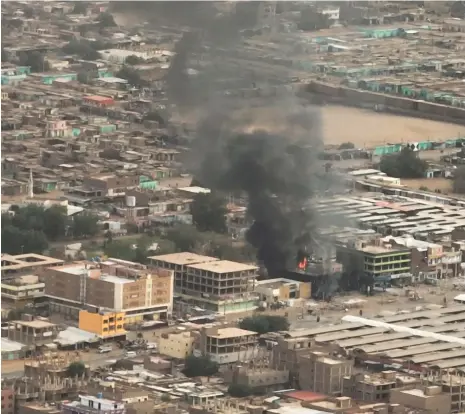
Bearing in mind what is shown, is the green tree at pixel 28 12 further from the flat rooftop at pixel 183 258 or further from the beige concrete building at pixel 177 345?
the beige concrete building at pixel 177 345

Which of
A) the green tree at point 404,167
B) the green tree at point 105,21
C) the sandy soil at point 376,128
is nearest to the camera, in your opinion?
the green tree at point 404,167

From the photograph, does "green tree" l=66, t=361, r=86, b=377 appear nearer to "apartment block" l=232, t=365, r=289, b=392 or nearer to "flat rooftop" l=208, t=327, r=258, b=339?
"apartment block" l=232, t=365, r=289, b=392

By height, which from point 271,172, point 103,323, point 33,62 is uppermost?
point 271,172

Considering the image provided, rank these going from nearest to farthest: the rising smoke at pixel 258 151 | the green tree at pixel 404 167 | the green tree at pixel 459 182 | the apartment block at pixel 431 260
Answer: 1. the apartment block at pixel 431 260
2. the rising smoke at pixel 258 151
3. the green tree at pixel 459 182
4. the green tree at pixel 404 167

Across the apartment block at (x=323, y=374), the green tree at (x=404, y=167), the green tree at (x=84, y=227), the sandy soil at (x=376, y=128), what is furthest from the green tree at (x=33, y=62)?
the apartment block at (x=323, y=374)

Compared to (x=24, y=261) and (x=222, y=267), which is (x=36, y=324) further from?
(x=24, y=261)

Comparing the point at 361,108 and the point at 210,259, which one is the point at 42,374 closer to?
the point at 210,259

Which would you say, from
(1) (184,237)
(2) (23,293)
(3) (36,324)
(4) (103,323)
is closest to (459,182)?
(1) (184,237)

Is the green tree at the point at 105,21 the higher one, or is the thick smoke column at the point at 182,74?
the thick smoke column at the point at 182,74
